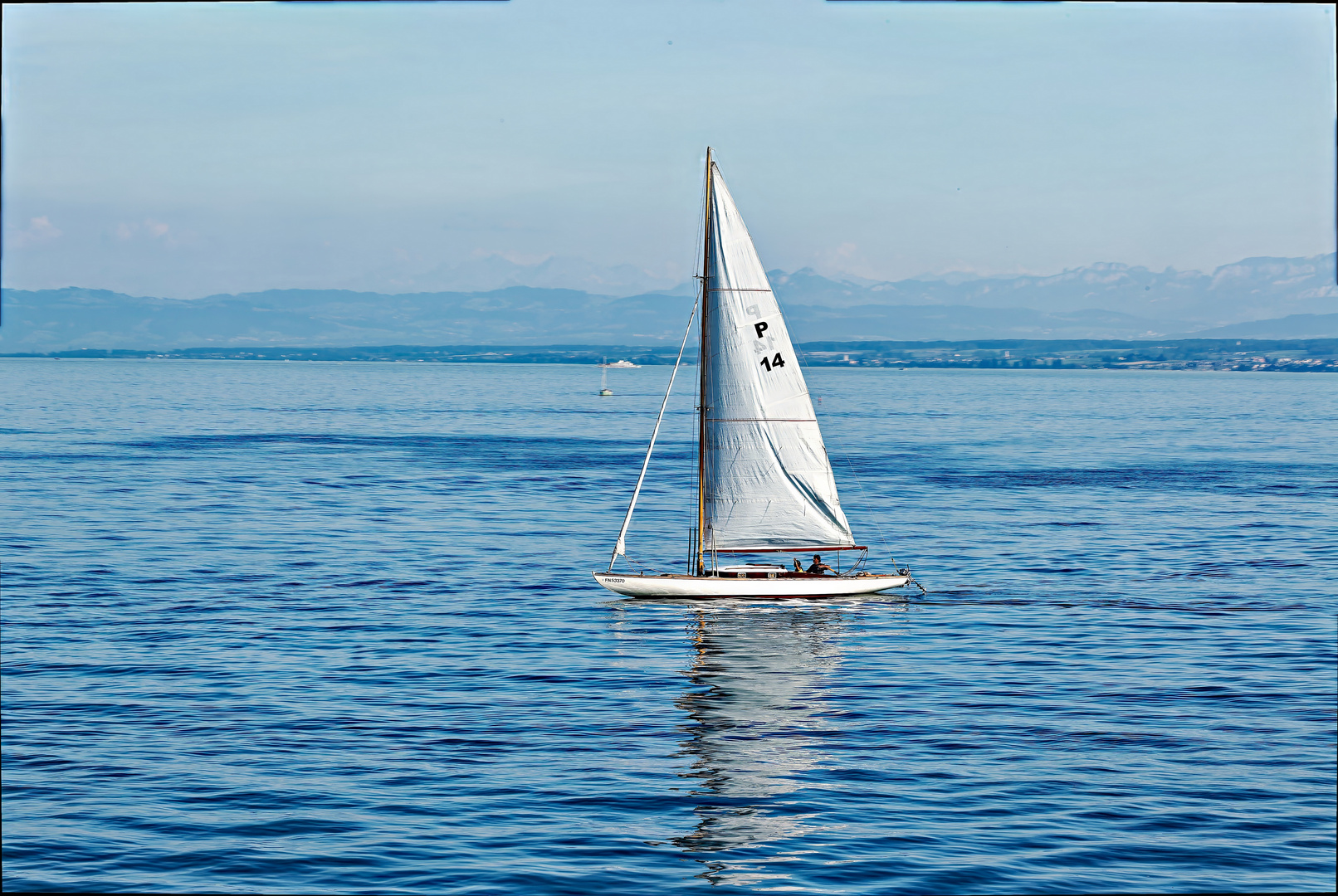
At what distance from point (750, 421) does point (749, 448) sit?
1014 millimetres

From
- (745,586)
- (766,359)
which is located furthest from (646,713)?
(766,359)

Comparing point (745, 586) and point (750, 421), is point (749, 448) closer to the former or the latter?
point (750, 421)

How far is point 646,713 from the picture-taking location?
39812 millimetres

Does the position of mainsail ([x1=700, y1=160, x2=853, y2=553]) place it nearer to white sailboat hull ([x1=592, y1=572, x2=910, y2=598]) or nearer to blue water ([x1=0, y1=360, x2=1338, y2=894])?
white sailboat hull ([x1=592, y1=572, x2=910, y2=598])

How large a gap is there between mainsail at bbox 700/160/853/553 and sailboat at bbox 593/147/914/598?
32 millimetres

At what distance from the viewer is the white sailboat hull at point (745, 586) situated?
54.5m

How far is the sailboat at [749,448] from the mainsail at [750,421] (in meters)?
0.03

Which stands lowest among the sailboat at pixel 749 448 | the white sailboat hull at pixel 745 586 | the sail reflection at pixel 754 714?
the sail reflection at pixel 754 714

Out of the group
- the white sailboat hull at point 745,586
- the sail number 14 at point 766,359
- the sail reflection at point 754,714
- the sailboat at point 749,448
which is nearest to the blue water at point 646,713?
the sail reflection at point 754,714

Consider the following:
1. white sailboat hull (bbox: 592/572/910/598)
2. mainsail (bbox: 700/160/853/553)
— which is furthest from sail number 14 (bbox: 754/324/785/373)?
white sailboat hull (bbox: 592/572/910/598)

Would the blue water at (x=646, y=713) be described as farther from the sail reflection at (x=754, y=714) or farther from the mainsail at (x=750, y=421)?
the mainsail at (x=750, y=421)

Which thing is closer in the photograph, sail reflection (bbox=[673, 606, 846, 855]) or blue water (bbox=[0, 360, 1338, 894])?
blue water (bbox=[0, 360, 1338, 894])

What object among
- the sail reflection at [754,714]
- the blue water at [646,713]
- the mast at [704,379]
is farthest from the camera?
the mast at [704,379]

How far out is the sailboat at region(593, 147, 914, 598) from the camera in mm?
53062
